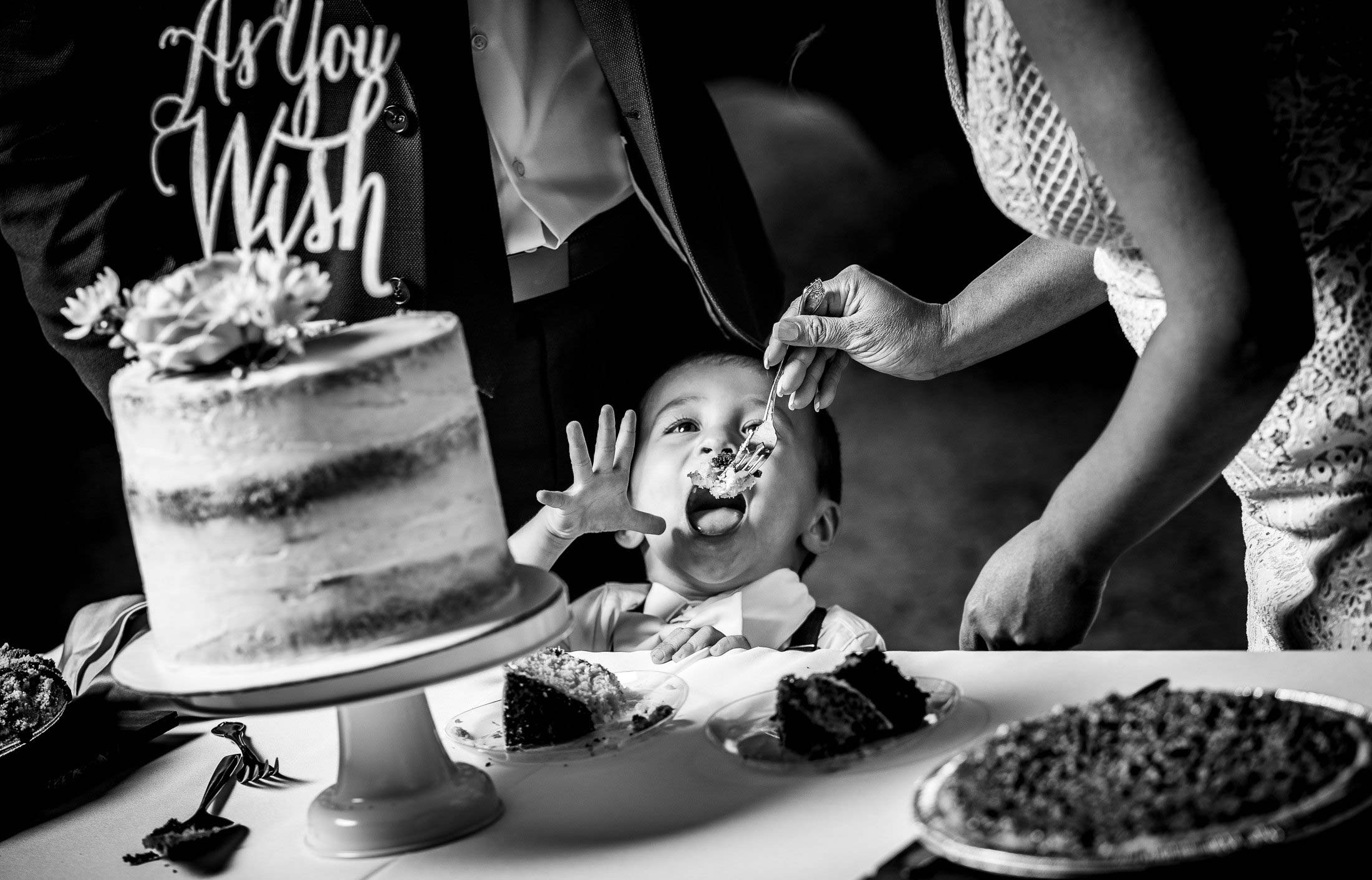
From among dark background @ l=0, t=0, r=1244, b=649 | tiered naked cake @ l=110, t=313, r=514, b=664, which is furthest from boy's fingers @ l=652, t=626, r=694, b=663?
dark background @ l=0, t=0, r=1244, b=649

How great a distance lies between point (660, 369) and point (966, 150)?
2.65 meters

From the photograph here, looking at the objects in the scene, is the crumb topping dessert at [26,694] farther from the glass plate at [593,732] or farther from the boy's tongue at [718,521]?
the boy's tongue at [718,521]

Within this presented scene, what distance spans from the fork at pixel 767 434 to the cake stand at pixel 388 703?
2.75 ft

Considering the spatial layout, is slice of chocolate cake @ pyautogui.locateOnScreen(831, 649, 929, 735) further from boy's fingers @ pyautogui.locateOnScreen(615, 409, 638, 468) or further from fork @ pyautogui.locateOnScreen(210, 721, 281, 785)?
boy's fingers @ pyautogui.locateOnScreen(615, 409, 638, 468)

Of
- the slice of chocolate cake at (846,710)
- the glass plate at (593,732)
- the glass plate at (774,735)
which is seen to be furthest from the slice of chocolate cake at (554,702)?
the slice of chocolate cake at (846,710)

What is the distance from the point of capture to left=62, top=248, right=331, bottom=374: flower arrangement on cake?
1.08 m

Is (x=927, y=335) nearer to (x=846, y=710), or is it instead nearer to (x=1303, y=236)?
(x=1303, y=236)

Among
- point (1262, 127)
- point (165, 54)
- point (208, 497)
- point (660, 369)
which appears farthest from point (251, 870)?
point (165, 54)

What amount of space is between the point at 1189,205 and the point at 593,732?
0.80m

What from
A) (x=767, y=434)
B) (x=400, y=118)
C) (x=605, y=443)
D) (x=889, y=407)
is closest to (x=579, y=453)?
(x=605, y=443)

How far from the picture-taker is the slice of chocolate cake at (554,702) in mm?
1348

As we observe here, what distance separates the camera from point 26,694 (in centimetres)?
148

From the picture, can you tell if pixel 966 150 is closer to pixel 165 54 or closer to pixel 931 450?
pixel 931 450

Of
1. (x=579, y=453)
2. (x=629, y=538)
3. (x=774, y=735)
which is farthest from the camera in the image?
(x=629, y=538)
